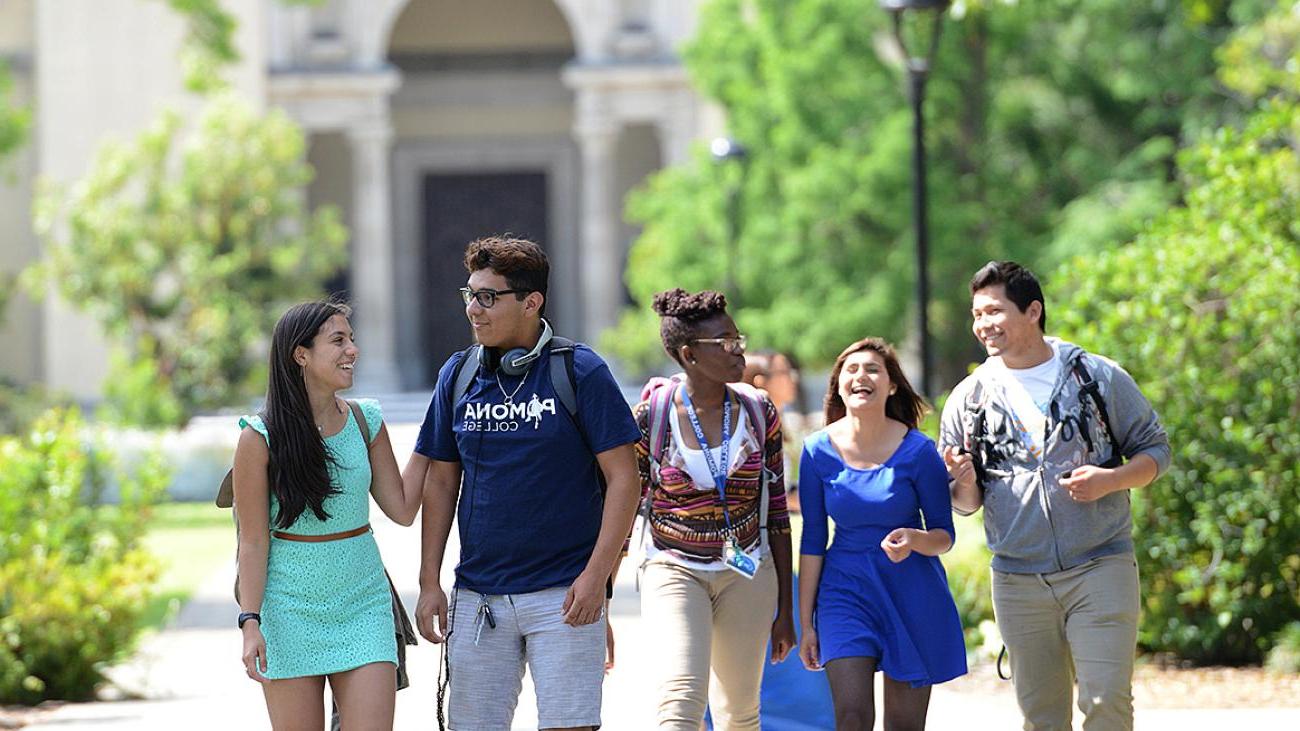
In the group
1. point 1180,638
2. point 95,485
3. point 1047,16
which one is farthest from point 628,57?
point 1180,638

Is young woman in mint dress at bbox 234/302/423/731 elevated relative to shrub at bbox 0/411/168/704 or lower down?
elevated

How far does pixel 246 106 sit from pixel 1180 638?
18553mm

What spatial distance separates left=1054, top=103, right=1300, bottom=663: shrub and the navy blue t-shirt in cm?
536

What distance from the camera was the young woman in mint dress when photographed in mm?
5500

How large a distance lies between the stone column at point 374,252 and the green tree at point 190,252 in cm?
670

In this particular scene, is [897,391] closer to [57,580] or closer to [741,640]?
[741,640]

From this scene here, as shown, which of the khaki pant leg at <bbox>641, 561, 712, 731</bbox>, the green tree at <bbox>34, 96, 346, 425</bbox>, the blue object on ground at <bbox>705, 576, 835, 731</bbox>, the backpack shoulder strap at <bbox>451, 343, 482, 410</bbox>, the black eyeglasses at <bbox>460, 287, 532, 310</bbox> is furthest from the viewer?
the green tree at <bbox>34, 96, 346, 425</bbox>

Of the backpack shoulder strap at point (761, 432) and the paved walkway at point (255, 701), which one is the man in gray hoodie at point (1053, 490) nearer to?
the backpack shoulder strap at point (761, 432)

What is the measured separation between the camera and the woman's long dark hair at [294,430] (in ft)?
18.1

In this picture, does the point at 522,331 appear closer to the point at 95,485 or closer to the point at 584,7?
the point at 95,485

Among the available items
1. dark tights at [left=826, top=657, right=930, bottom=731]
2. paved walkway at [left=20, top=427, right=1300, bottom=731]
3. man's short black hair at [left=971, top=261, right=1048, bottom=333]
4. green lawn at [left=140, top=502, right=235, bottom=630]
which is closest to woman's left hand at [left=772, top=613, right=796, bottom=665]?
dark tights at [left=826, top=657, right=930, bottom=731]

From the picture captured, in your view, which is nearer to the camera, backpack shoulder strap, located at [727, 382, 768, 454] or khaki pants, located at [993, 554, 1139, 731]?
khaki pants, located at [993, 554, 1139, 731]

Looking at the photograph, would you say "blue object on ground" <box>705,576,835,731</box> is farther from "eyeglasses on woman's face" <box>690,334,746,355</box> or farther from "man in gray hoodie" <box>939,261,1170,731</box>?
"eyeglasses on woman's face" <box>690,334,746,355</box>

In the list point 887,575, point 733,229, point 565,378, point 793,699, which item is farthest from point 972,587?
point 733,229
